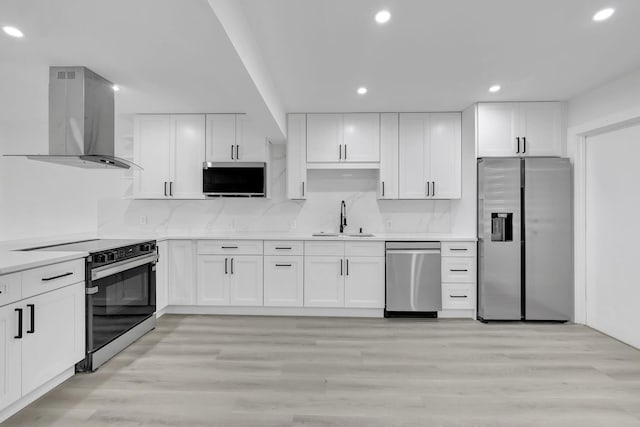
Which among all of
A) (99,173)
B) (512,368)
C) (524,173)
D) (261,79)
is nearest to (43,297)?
(261,79)

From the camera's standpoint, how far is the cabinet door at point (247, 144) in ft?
13.8

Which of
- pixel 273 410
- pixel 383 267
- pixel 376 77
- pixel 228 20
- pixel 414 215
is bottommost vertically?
pixel 273 410

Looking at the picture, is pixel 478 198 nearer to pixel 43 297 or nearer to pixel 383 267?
pixel 383 267

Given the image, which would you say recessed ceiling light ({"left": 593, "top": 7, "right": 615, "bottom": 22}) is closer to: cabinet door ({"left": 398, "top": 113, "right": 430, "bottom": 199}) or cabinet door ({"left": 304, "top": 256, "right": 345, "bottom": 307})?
cabinet door ({"left": 398, "top": 113, "right": 430, "bottom": 199})

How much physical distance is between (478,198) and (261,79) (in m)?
2.69

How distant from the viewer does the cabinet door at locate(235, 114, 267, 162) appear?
4.21 meters

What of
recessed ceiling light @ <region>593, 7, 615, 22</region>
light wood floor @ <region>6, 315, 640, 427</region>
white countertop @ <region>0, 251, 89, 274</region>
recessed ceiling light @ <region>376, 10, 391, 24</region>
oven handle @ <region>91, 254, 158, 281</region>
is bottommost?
light wood floor @ <region>6, 315, 640, 427</region>

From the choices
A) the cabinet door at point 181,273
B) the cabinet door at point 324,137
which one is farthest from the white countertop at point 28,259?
the cabinet door at point 324,137

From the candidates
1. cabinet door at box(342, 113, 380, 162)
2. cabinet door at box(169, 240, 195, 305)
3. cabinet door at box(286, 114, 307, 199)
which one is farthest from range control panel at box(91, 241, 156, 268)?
cabinet door at box(342, 113, 380, 162)

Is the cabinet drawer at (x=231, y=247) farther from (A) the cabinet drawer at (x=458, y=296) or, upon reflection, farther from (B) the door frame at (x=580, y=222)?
(B) the door frame at (x=580, y=222)

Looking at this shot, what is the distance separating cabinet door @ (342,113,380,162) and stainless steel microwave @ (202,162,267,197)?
1095 mm

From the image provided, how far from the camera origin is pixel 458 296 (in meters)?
3.92

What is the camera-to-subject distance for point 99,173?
4340mm

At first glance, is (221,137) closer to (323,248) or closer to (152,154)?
(152,154)
